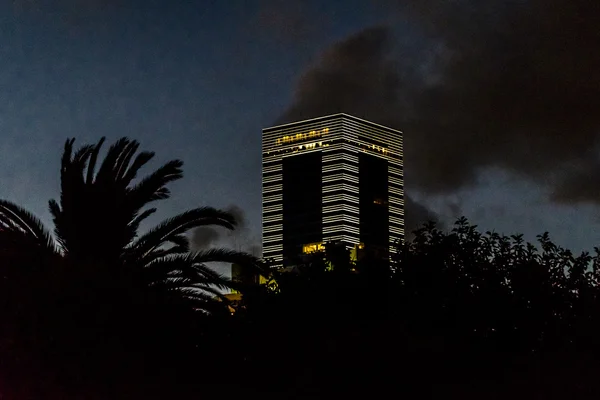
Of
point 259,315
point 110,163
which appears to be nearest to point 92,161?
point 110,163

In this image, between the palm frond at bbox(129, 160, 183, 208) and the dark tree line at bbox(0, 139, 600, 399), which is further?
the palm frond at bbox(129, 160, 183, 208)

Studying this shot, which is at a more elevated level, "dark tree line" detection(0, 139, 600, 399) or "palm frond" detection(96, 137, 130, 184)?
"palm frond" detection(96, 137, 130, 184)

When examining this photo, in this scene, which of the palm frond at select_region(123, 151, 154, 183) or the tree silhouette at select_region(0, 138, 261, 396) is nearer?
the tree silhouette at select_region(0, 138, 261, 396)

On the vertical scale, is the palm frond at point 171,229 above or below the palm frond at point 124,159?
below

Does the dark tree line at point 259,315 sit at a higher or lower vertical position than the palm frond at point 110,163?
lower

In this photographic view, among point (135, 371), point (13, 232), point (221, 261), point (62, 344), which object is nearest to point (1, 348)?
point (62, 344)

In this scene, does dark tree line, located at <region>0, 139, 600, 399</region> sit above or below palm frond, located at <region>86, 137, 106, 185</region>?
below

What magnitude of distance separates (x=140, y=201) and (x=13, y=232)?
338cm

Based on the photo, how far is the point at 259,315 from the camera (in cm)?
2328

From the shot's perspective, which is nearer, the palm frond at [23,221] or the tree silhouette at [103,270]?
the tree silhouette at [103,270]

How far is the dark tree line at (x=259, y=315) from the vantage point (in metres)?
17.5

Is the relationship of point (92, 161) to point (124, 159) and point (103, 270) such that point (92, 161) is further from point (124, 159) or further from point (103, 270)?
point (103, 270)

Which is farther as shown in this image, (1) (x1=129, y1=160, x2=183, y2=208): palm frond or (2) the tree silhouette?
(1) (x1=129, y1=160, x2=183, y2=208): palm frond

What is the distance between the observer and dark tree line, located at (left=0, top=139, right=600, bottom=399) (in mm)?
17469
